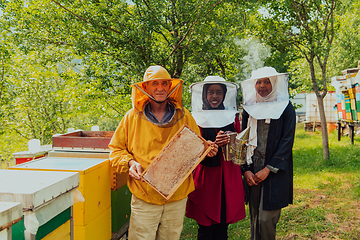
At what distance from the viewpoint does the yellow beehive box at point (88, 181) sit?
2084mm

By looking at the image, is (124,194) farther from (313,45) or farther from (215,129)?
(313,45)

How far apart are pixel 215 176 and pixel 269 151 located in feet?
1.89

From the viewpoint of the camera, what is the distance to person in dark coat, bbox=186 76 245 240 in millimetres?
2527

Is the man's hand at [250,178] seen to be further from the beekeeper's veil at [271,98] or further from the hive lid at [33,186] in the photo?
the hive lid at [33,186]

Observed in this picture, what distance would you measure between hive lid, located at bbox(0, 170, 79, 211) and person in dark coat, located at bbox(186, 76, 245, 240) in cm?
134

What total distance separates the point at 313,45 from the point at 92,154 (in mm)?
4921

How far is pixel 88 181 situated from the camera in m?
2.14

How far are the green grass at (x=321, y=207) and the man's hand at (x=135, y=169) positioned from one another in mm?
2054

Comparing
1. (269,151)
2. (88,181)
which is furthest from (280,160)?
(88,181)

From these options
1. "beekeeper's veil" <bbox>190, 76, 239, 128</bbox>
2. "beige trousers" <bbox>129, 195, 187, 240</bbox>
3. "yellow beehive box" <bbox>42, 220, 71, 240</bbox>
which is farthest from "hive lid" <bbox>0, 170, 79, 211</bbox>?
"beekeeper's veil" <bbox>190, 76, 239, 128</bbox>

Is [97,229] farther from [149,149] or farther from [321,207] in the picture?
[321,207]

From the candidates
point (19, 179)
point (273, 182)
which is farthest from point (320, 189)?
point (19, 179)

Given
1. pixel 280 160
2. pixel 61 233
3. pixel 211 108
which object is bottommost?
→ pixel 61 233

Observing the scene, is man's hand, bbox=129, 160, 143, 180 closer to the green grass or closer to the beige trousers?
the beige trousers
